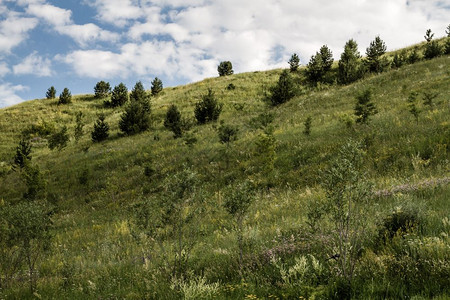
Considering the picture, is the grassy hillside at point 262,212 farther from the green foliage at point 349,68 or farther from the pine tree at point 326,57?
the pine tree at point 326,57

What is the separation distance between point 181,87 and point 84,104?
1814 centimetres

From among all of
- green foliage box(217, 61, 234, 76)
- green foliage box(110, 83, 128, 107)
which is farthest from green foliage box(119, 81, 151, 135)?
green foliage box(217, 61, 234, 76)

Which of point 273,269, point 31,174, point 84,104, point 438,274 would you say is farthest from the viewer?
point 84,104

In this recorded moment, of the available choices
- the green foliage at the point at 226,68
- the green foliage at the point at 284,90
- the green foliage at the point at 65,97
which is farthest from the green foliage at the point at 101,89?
the green foliage at the point at 284,90

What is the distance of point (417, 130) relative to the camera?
10578mm

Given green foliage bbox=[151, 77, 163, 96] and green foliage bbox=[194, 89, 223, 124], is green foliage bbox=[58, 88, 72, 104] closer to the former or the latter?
green foliage bbox=[151, 77, 163, 96]

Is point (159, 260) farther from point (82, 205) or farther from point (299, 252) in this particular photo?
point (82, 205)

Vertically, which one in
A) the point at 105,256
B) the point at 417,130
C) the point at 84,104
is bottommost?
the point at 105,256

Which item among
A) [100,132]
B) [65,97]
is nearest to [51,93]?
[65,97]

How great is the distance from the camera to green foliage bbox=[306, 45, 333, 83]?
39875mm

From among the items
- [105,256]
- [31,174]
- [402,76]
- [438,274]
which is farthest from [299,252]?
[402,76]

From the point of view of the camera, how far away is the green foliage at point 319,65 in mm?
39875

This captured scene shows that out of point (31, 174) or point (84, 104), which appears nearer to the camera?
point (31, 174)

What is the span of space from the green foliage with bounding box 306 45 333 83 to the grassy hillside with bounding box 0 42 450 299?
14872mm
